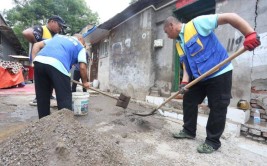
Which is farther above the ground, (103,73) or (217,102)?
(103,73)

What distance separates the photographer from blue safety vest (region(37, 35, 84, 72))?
8.42 feet

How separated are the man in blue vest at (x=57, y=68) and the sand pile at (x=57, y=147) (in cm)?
56

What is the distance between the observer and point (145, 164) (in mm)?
1951

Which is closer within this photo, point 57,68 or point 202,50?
point 202,50

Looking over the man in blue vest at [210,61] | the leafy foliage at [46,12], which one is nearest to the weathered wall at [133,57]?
the man in blue vest at [210,61]

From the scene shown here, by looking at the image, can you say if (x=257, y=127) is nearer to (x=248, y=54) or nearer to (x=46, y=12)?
(x=248, y=54)

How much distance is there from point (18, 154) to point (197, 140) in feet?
7.26

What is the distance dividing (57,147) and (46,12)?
22.6 m

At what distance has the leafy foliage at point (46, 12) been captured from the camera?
68.4 feet

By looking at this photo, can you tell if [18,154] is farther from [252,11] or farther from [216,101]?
[252,11]

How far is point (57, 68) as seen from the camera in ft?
8.25

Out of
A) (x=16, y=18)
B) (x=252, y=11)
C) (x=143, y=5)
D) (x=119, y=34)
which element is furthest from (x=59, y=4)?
(x=252, y=11)

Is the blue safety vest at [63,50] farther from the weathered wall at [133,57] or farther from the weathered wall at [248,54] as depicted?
the weathered wall at [133,57]

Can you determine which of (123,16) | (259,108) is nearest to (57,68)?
(259,108)
